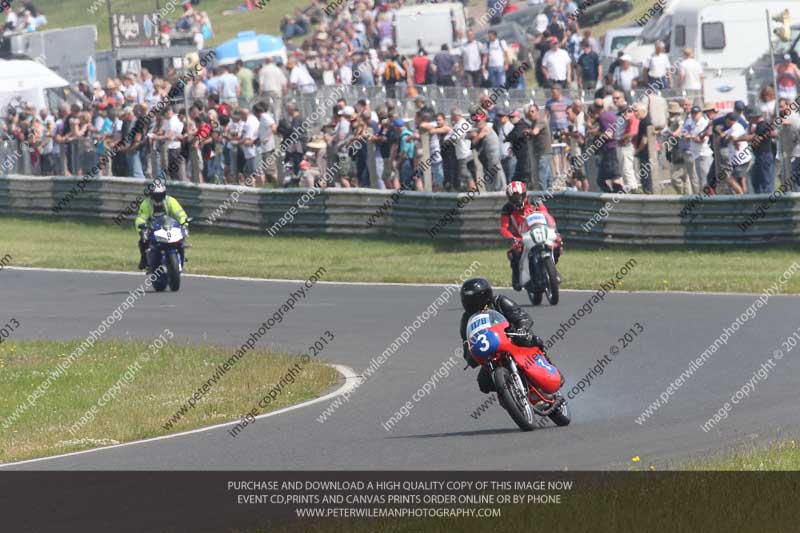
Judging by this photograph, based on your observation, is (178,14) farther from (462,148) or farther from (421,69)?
(462,148)

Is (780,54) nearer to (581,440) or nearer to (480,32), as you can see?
(480,32)

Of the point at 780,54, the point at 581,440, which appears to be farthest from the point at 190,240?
the point at 581,440

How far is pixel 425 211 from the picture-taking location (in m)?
25.1

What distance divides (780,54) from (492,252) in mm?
7302

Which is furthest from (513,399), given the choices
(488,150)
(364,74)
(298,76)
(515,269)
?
(364,74)

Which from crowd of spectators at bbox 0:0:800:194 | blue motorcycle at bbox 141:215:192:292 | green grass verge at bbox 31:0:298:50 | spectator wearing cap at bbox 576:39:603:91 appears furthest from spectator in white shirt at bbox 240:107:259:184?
green grass verge at bbox 31:0:298:50

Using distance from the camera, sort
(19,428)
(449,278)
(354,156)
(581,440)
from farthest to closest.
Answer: (354,156)
(449,278)
(19,428)
(581,440)

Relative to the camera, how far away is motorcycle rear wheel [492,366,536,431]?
36.2 feet

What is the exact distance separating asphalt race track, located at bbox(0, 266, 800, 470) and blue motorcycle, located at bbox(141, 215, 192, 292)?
41 cm

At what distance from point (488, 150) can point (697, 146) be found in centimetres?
331

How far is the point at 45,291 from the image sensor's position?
2305cm

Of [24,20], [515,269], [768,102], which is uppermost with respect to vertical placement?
[24,20]

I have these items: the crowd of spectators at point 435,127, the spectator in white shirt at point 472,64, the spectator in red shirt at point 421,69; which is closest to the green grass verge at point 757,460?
the crowd of spectators at point 435,127
